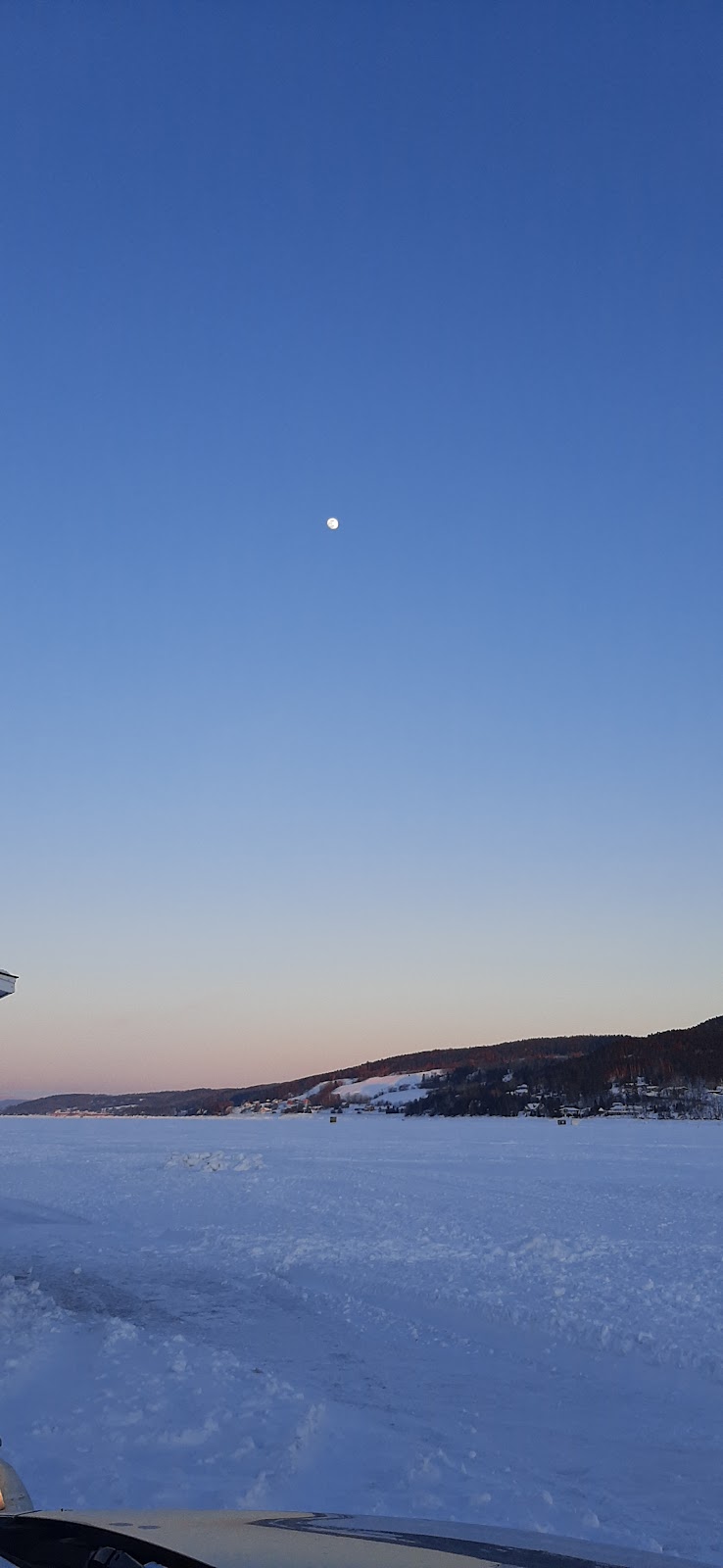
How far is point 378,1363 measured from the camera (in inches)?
296

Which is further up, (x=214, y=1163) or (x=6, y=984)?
(x=6, y=984)

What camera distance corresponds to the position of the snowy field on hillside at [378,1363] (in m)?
5.06

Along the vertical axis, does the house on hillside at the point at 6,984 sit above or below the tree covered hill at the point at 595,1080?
above

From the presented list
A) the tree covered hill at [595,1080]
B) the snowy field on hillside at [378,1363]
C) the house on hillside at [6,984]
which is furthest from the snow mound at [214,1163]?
A: the tree covered hill at [595,1080]

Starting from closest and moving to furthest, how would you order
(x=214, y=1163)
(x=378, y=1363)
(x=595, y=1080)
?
(x=378, y=1363), (x=214, y=1163), (x=595, y=1080)

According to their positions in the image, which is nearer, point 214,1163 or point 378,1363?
point 378,1363

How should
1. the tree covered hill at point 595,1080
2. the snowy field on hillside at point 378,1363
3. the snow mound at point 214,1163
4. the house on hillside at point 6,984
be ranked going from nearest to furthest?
the snowy field on hillside at point 378,1363 → the house on hillside at point 6,984 → the snow mound at point 214,1163 → the tree covered hill at point 595,1080

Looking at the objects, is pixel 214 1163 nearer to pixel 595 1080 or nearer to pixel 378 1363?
pixel 378 1363

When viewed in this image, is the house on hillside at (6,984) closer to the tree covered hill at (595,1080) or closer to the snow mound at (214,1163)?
the snow mound at (214,1163)

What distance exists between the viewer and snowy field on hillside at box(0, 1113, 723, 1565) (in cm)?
506

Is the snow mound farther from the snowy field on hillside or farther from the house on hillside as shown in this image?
the house on hillside

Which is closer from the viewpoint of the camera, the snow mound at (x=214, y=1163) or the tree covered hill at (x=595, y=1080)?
the snow mound at (x=214, y=1163)

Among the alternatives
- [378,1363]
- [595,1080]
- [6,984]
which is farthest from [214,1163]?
[595,1080]

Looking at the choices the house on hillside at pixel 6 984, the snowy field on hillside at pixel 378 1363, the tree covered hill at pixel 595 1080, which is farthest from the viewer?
the tree covered hill at pixel 595 1080
